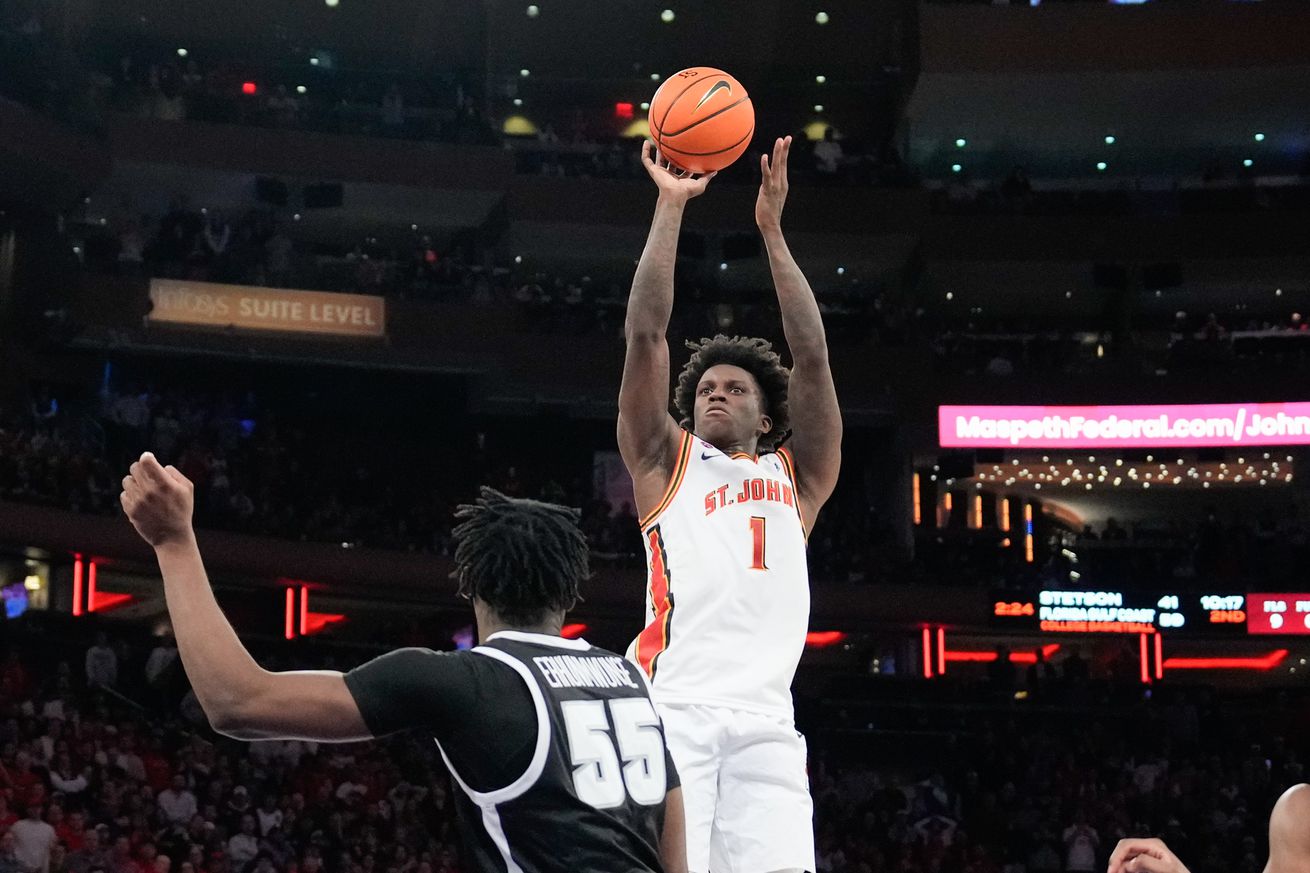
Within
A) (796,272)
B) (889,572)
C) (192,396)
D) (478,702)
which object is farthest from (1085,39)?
(478,702)

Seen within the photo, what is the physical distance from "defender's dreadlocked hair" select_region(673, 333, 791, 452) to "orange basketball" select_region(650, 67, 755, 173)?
2.22 ft

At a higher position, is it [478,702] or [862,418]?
[862,418]

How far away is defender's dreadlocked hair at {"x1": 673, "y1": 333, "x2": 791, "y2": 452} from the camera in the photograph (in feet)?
20.1

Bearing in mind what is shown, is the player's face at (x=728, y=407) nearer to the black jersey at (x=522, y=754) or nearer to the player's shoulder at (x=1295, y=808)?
the black jersey at (x=522, y=754)

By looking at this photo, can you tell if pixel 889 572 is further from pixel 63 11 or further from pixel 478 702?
pixel 478 702

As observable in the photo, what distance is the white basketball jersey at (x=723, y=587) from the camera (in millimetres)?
A: 5488

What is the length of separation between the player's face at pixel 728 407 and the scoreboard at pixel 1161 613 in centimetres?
2028

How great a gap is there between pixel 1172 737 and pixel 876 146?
13278mm

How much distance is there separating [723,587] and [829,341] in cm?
2313

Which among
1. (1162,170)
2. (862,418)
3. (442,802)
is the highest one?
(1162,170)

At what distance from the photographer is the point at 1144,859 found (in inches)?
148

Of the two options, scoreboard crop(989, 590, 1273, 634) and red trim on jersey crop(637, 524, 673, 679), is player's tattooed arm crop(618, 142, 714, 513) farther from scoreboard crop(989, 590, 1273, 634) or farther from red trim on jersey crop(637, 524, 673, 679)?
scoreboard crop(989, 590, 1273, 634)

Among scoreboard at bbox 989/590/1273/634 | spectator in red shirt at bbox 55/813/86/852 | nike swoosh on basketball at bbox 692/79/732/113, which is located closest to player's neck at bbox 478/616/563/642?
nike swoosh on basketball at bbox 692/79/732/113

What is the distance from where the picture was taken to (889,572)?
1057 inches
